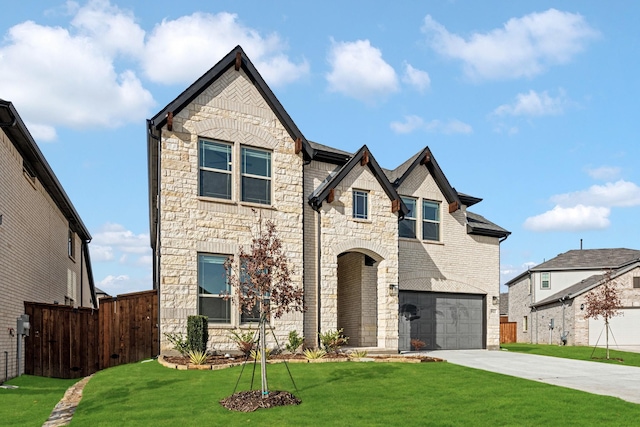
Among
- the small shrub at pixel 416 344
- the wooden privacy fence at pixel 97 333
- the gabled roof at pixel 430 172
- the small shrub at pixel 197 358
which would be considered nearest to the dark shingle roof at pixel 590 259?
the gabled roof at pixel 430 172

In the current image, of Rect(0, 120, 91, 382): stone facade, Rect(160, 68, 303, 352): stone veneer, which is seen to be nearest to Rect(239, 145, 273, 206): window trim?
Rect(160, 68, 303, 352): stone veneer

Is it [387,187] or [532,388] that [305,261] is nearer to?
[387,187]

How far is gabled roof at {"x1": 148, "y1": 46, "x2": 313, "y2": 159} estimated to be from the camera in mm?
18531

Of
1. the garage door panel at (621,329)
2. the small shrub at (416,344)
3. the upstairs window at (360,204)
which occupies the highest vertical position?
the upstairs window at (360,204)

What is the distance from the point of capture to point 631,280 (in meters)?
38.9

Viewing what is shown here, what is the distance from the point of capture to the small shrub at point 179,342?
688 inches

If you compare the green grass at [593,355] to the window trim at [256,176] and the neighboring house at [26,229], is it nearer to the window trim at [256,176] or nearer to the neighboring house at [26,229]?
the window trim at [256,176]

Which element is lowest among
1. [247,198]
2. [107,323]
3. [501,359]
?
[501,359]

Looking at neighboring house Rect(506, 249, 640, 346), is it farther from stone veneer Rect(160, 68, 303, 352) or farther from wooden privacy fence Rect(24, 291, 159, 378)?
wooden privacy fence Rect(24, 291, 159, 378)

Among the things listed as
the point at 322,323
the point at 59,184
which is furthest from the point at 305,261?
the point at 59,184

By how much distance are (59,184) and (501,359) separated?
1734cm

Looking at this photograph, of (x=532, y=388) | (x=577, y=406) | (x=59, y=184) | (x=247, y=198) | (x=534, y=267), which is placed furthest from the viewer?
(x=534, y=267)

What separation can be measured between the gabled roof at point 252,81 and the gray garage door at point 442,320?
8266 millimetres

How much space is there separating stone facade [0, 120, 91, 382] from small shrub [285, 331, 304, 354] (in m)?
8.09
